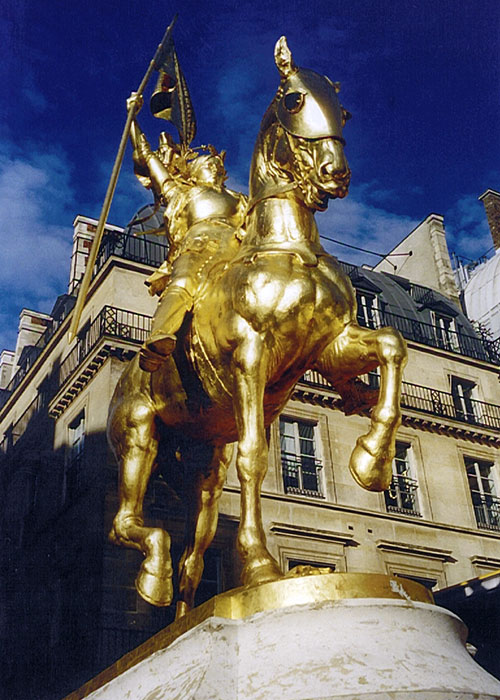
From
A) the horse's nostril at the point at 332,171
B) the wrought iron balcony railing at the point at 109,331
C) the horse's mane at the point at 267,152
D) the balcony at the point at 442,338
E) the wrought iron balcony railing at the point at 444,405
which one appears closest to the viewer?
the horse's nostril at the point at 332,171

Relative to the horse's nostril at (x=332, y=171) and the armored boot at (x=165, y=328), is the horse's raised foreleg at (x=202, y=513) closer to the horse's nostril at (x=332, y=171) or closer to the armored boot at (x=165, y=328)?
the armored boot at (x=165, y=328)

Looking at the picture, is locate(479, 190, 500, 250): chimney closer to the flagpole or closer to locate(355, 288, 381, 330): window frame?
locate(355, 288, 381, 330): window frame

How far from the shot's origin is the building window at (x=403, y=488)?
900 inches

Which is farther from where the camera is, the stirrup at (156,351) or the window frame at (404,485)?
the window frame at (404,485)

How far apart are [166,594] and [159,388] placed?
63.3 inches

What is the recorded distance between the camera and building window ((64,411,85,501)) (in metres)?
20.0

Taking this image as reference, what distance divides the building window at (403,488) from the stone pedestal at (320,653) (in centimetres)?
1829

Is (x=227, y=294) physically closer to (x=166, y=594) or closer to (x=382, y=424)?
(x=382, y=424)

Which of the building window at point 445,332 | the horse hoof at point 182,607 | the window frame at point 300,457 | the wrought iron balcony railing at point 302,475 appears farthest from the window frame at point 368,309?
the horse hoof at point 182,607

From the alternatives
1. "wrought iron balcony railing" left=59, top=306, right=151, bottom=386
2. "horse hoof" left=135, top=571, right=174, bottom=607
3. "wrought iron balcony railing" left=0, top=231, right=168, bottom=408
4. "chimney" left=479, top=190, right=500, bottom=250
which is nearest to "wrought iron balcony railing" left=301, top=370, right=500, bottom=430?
"wrought iron balcony railing" left=59, top=306, right=151, bottom=386

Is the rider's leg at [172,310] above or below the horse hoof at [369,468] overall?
above

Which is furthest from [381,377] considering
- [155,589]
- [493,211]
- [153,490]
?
[493,211]

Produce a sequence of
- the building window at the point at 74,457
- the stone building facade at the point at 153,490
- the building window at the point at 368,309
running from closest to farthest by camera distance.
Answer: the stone building facade at the point at 153,490 → the building window at the point at 74,457 → the building window at the point at 368,309

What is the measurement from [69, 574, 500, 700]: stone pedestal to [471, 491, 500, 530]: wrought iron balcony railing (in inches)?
813
